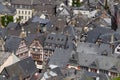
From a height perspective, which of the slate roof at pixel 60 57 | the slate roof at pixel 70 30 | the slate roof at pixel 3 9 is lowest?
the slate roof at pixel 60 57

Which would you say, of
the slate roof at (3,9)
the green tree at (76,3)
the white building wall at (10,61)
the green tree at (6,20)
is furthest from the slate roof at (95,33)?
the green tree at (76,3)

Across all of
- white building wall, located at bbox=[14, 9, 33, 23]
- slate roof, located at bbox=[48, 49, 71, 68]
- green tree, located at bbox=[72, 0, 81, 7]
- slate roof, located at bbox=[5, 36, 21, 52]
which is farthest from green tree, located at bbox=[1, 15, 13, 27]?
slate roof, located at bbox=[48, 49, 71, 68]

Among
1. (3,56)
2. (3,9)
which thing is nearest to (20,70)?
(3,56)

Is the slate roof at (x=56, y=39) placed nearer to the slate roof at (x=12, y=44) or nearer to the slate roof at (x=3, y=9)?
the slate roof at (x=12, y=44)

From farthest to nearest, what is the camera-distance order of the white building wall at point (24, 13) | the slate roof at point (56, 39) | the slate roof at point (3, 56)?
the white building wall at point (24, 13) < the slate roof at point (56, 39) < the slate roof at point (3, 56)

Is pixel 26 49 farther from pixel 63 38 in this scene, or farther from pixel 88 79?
pixel 88 79

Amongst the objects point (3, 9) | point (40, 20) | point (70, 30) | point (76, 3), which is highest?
point (3, 9)

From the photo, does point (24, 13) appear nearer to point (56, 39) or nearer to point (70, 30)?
point (70, 30)
